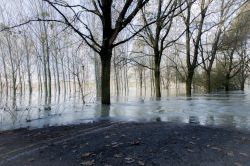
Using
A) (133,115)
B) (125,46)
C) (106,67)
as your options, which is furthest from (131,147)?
(125,46)

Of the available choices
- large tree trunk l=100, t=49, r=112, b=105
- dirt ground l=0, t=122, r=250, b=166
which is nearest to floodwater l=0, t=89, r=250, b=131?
large tree trunk l=100, t=49, r=112, b=105

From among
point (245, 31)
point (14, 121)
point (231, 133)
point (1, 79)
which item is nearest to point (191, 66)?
point (245, 31)

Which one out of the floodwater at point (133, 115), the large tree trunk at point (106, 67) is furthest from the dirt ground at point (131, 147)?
the large tree trunk at point (106, 67)

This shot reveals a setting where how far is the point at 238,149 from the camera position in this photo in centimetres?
520

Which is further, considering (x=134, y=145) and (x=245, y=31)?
(x=245, y=31)

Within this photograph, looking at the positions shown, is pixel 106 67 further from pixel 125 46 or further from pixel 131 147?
pixel 125 46

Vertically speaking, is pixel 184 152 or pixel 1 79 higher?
pixel 1 79

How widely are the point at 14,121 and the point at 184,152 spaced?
725 centimetres

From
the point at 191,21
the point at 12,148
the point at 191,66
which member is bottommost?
the point at 12,148

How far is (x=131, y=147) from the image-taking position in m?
5.37

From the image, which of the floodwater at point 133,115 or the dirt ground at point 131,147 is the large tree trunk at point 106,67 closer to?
the floodwater at point 133,115

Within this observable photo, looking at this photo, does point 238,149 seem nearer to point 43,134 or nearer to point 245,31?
point 43,134

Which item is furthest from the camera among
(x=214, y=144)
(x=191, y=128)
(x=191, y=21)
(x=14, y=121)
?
(x=191, y=21)

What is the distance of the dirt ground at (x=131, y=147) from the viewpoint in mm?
4762
